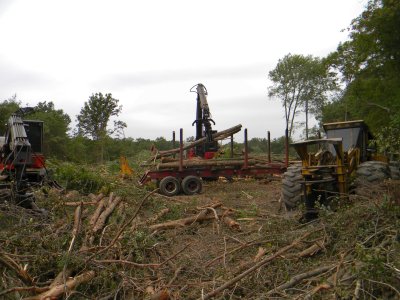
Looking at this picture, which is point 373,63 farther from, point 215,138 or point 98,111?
point 98,111

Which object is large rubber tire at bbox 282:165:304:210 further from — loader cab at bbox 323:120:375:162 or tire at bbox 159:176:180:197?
tire at bbox 159:176:180:197

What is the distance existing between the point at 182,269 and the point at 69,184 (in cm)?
824

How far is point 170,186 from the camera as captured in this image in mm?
15352

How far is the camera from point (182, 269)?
6160 millimetres

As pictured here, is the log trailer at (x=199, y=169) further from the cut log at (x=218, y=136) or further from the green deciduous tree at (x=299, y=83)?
the green deciduous tree at (x=299, y=83)

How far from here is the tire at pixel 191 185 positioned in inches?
596

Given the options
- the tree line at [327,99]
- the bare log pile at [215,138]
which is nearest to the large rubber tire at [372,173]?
the tree line at [327,99]

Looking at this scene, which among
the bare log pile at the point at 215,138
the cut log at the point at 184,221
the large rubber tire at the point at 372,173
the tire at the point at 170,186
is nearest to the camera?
the cut log at the point at 184,221

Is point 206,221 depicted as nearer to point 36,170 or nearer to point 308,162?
point 308,162

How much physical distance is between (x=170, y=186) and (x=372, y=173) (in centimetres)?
762

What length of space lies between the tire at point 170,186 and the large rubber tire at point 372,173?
704 centimetres

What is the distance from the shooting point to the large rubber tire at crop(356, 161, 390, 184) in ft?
29.3

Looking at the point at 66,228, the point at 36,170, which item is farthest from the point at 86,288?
the point at 36,170

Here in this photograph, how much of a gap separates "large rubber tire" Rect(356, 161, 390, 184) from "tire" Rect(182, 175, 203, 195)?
6.72 metres
